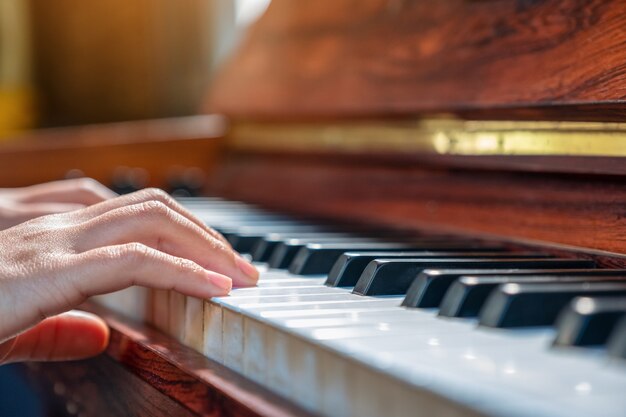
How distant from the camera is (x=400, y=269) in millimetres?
898

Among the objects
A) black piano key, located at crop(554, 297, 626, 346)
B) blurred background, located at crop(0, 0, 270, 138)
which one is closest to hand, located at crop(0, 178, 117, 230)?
black piano key, located at crop(554, 297, 626, 346)

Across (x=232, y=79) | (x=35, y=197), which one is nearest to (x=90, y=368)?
(x=35, y=197)

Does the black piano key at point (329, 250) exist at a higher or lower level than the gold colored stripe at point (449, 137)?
lower

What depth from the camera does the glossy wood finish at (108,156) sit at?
7.13ft

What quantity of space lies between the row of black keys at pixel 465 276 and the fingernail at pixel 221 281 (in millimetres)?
121

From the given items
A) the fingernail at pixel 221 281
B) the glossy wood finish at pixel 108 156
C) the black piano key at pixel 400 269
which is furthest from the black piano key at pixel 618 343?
the glossy wood finish at pixel 108 156

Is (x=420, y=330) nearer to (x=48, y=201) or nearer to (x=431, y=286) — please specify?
(x=431, y=286)

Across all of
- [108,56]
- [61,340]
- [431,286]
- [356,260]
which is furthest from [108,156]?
[108,56]

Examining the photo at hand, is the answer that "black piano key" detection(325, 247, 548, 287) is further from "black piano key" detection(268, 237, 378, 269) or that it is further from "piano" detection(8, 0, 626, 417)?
"black piano key" detection(268, 237, 378, 269)

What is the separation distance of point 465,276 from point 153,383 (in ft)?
1.19

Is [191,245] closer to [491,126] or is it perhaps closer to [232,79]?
[491,126]

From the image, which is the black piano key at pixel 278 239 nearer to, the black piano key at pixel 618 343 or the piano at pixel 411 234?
the piano at pixel 411 234

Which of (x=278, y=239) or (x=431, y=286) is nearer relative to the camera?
(x=431, y=286)

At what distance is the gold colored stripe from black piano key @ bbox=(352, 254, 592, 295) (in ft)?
0.61
